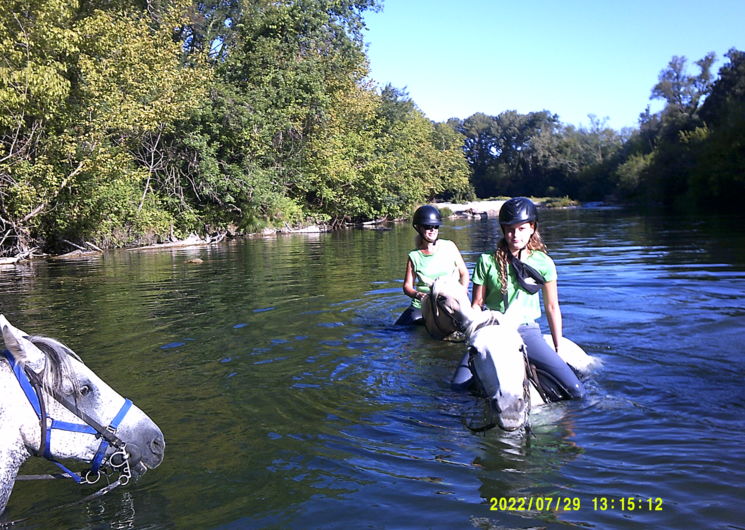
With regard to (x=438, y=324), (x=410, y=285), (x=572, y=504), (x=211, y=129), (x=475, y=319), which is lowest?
(x=572, y=504)

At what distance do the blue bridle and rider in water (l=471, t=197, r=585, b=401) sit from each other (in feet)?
10.6

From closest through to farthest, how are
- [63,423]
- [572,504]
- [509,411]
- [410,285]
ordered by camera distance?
[63,423] → [572,504] → [509,411] → [410,285]

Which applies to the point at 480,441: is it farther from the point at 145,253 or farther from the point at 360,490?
the point at 145,253

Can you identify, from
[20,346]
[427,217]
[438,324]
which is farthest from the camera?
[427,217]

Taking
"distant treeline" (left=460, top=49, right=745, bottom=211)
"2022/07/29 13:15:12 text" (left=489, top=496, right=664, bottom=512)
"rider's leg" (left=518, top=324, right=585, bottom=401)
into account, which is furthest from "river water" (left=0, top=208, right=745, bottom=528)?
"distant treeline" (left=460, top=49, right=745, bottom=211)

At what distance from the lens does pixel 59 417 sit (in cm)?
346

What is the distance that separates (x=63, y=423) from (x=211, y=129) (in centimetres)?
2983

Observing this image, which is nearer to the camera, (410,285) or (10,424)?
(10,424)

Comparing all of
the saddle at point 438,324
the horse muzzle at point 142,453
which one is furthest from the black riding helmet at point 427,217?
the horse muzzle at point 142,453

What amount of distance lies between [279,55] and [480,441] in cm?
3392

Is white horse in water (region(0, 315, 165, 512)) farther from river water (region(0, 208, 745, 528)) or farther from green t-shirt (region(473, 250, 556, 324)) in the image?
green t-shirt (region(473, 250, 556, 324))

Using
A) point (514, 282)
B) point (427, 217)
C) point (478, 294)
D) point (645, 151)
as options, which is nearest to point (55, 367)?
point (478, 294)

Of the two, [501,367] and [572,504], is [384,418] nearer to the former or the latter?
[501,367]

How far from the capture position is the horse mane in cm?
344
